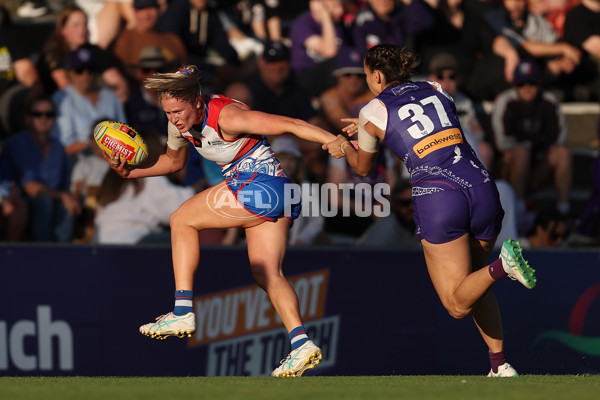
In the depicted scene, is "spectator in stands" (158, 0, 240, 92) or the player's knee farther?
"spectator in stands" (158, 0, 240, 92)

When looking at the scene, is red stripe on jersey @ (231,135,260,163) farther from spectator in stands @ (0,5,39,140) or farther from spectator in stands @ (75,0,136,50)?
spectator in stands @ (75,0,136,50)

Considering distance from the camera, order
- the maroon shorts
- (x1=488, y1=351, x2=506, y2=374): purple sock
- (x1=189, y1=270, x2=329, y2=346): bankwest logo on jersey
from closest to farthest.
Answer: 1. the maroon shorts
2. (x1=488, y1=351, x2=506, y2=374): purple sock
3. (x1=189, y1=270, x2=329, y2=346): bankwest logo on jersey

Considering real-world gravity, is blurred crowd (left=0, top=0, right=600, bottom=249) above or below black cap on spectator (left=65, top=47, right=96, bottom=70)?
below

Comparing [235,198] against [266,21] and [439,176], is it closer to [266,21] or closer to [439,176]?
[439,176]

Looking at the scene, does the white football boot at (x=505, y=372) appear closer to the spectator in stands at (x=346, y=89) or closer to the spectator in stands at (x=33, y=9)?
the spectator in stands at (x=346, y=89)

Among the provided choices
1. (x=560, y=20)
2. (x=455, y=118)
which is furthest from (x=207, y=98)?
(x=560, y=20)

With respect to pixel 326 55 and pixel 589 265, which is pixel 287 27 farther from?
pixel 589 265

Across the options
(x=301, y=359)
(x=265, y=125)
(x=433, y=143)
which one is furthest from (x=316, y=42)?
(x=301, y=359)

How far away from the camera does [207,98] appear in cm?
695

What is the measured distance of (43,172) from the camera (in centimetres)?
1035

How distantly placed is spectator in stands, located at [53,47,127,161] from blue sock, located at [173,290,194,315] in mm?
4429

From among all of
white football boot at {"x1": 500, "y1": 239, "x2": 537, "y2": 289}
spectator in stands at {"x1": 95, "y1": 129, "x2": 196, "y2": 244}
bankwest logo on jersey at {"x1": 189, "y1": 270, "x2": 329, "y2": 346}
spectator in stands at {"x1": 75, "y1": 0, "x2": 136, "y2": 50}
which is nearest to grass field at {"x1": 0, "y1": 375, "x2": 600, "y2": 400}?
white football boot at {"x1": 500, "y1": 239, "x2": 537, "y2": 289}

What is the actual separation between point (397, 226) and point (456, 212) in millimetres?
3423

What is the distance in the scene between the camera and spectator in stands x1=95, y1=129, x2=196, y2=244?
9695 mm
